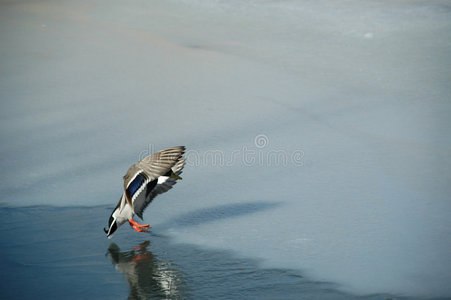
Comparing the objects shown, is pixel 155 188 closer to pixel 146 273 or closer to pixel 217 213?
pixel 217 213

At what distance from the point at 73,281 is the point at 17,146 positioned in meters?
1.47

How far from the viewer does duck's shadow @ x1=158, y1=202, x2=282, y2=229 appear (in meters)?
2.65

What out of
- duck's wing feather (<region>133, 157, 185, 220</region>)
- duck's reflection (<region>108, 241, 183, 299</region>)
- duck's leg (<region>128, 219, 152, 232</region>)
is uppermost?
duck's wing feather (<region>133, 157, 185, 220</region>)

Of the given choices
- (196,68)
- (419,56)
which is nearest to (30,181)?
(196,68)

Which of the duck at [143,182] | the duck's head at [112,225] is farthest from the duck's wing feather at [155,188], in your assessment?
the duck's head at [112,225]

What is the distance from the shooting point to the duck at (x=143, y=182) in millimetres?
2357

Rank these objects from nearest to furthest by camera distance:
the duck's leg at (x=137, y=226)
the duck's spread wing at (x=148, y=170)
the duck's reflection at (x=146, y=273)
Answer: the duck's reflection at (x=146, y=273)
the duck's spread wing at (x=148, y=170)
the duck's leg at (x=137, y=226)

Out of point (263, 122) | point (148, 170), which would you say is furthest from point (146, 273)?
point (263, 122)

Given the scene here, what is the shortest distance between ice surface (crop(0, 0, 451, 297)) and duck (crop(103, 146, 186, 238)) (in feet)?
0.65

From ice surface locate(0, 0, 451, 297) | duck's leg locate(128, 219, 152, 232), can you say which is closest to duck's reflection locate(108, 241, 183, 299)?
duck's leg locate(128, 219, 152, 232)

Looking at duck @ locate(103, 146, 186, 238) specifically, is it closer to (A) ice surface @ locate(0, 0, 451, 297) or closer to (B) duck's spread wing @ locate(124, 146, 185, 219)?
(B) duck's spread wing @ locate(124, 146, 185, 219)

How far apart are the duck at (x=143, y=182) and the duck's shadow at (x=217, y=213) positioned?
164mm

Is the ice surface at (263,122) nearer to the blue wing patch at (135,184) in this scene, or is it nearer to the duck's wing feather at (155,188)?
the duck's wing feather at (155,188)

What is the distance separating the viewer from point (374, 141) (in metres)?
3.28
